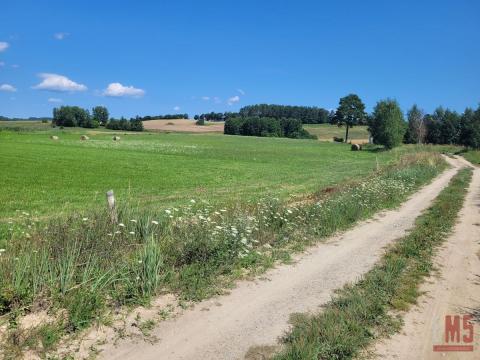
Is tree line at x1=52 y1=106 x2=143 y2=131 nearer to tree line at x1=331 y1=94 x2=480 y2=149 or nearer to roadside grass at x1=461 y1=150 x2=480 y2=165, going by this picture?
tree line at x1=331 y1=94 x2=480 y2=149

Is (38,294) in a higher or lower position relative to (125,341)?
higher

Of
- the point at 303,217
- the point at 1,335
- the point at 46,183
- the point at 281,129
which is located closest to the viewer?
the point at 1,335

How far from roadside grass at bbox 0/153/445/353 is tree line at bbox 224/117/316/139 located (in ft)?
415

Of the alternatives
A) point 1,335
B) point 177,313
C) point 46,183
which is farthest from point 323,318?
point 46,183

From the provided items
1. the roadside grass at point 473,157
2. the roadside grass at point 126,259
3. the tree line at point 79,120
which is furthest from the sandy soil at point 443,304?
the tree line at point 79,120

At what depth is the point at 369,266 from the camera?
26.0 ft

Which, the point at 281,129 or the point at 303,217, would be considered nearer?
the point at 303,217

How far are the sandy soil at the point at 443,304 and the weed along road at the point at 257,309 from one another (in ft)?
4.14

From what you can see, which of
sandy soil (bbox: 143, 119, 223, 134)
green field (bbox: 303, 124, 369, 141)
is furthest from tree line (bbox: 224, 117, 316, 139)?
green field (bbox: 303, 124, 369, 141)

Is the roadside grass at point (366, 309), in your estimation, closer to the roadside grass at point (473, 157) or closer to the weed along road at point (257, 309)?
the weed along road at point (257, 309)

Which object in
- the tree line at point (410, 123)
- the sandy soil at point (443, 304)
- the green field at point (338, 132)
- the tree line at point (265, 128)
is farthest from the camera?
the tree line at point (265, 128)

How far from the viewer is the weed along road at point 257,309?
466cm

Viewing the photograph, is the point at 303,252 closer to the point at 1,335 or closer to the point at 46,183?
the point at 1,335

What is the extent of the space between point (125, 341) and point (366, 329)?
10.1ft
